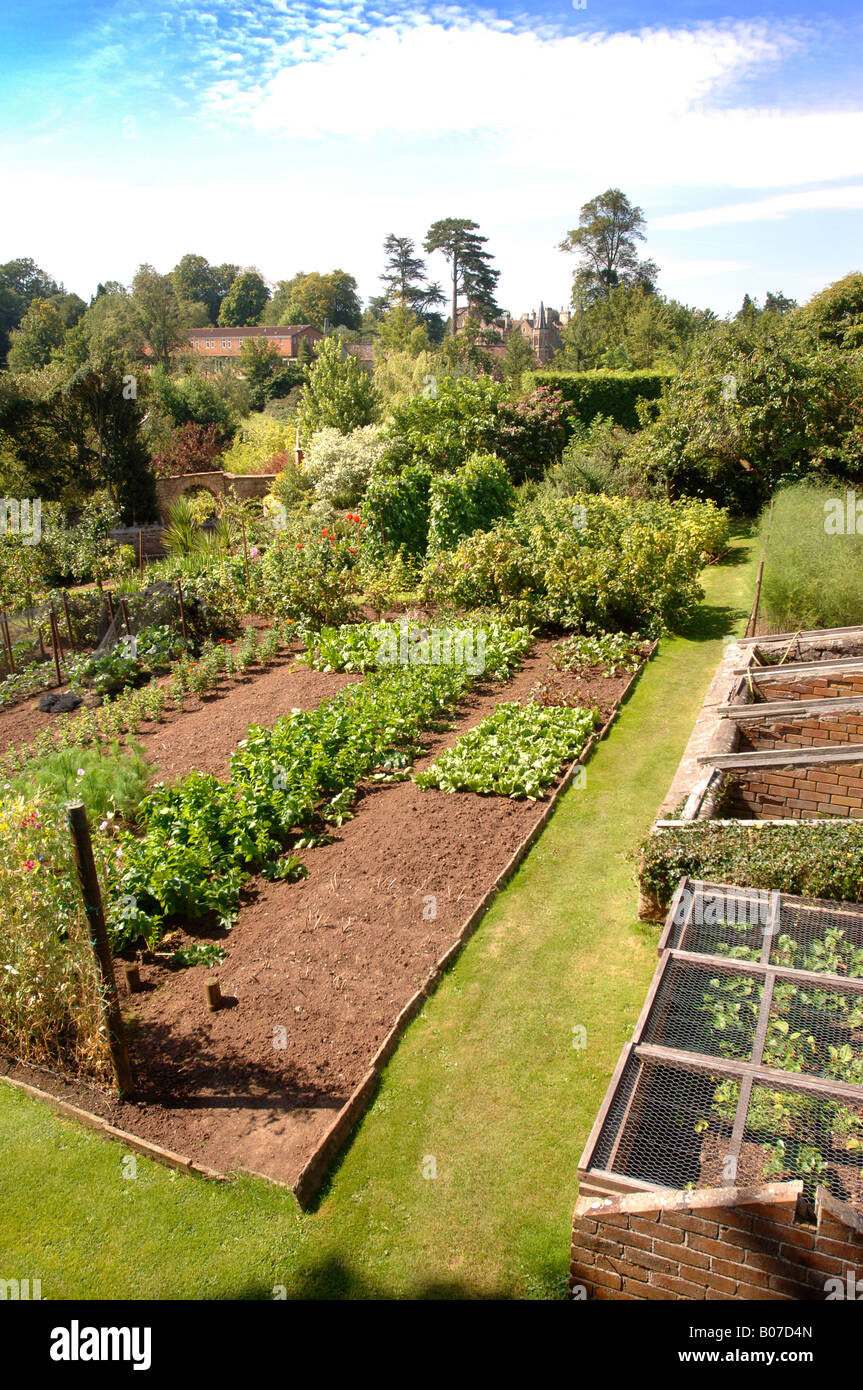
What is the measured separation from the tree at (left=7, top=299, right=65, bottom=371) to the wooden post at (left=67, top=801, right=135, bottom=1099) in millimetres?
45065

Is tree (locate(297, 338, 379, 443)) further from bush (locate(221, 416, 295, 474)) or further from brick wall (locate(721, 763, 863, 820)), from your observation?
brick wall (locate(721, 763, 863, 820))

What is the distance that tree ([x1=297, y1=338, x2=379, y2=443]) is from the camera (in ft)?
75.6

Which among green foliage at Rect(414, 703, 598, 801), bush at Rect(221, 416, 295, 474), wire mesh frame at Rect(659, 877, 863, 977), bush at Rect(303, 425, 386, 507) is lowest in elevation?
wire mesh frame at Rect(659, 877, 863, 977)

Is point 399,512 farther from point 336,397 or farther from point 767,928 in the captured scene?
point 767,928

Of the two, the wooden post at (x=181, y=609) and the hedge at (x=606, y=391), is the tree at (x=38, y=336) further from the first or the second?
the wooden post at (x=181, y=609)

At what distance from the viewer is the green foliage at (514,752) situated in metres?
7.46

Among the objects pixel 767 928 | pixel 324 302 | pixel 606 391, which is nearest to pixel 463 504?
pixel 767 928

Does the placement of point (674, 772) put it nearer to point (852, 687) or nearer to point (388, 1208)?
point (852, 687)

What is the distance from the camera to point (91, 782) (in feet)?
22.8

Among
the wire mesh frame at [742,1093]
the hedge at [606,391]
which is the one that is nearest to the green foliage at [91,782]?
the wire mesh frame at [742,1093]

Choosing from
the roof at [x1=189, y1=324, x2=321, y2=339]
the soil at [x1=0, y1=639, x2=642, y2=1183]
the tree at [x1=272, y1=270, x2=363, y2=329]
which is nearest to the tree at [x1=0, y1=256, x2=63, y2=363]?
the roof at [x1=189, y1=324, x2=321, y2=339]

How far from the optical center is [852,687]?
7750mm

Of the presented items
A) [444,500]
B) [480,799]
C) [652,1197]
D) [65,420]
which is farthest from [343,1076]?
[65,420]

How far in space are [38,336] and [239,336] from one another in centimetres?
2671
